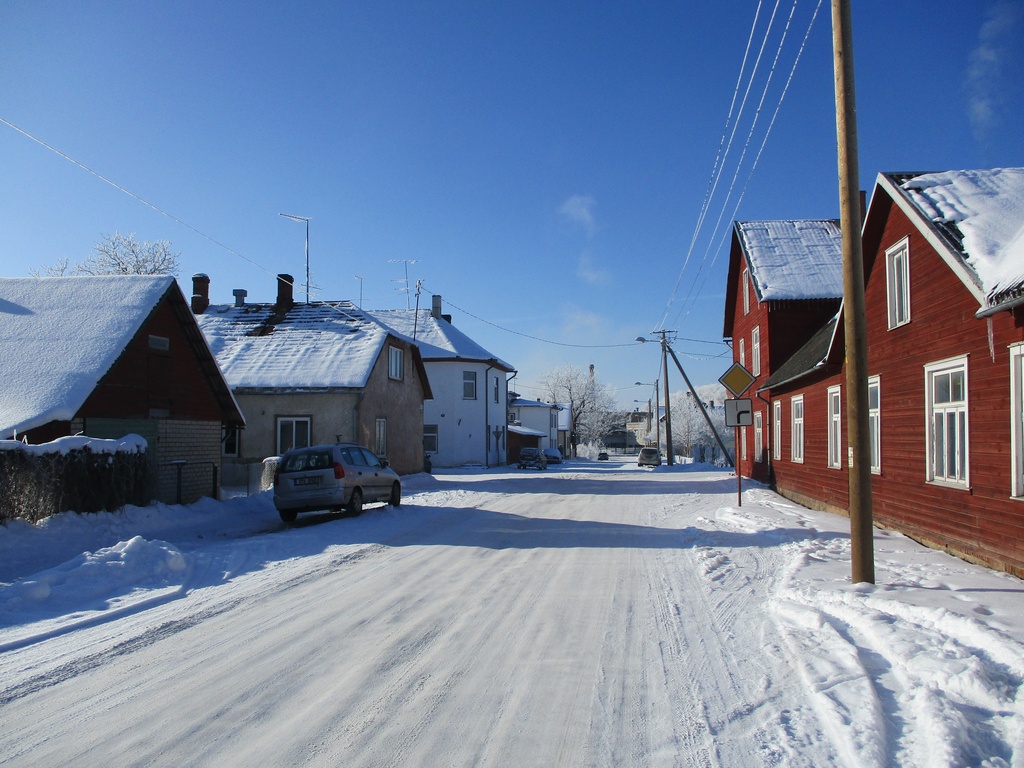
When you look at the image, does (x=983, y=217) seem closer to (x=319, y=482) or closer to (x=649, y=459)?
(x=319, y=482)

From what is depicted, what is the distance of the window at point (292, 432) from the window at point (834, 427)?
17.7 meters

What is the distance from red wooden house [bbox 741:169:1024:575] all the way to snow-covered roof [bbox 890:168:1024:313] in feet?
0.05

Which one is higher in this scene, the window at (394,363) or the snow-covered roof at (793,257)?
the snow-covered roof at (793,257)

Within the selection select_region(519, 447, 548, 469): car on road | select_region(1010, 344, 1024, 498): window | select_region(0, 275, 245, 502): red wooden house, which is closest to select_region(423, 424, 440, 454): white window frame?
select_region(519, 447, 548, 469): car on road

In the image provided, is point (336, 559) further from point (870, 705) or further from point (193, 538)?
point (870, 705)

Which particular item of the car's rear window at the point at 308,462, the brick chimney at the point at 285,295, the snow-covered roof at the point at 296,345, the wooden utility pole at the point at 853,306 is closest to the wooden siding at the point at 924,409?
the wooden utility pole at the point at 853,306

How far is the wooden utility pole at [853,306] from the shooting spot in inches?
309

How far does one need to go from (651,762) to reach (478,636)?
2699 mm

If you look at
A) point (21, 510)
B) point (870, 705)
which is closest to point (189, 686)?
point (870, 705)

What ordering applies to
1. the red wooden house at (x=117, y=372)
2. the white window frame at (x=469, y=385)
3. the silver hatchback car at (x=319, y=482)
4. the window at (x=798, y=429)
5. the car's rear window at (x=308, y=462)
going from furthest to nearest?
the white window frame at (x=469, y=385)
the window at (x=798, y=429)
the car's rear window at (x=308, y=462)
the silver hatchback car at (x=319, y=482)
the red wooden house at (x=117, y=372)

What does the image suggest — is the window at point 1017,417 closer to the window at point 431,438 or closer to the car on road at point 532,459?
the window at point 431,438

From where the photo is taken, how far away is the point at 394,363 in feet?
103

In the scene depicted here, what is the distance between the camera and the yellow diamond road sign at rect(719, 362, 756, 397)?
1709cm

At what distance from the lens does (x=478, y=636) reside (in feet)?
21.8
